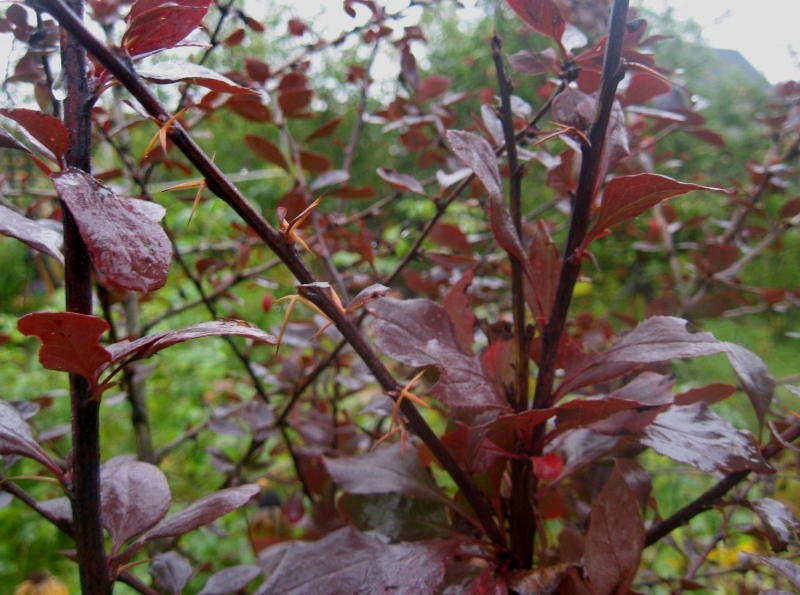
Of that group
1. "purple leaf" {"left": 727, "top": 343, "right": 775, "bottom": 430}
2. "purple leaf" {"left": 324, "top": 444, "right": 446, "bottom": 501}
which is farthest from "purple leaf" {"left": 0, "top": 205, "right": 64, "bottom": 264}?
"purple leaf" {"left": 727, "top": 343, "right": 775, "bottom": 430}

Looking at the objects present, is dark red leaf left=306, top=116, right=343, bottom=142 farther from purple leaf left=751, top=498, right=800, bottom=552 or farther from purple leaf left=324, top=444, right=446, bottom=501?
purple leaf left=751, top=498, right=800, bottom=552

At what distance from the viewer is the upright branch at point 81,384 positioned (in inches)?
12.0

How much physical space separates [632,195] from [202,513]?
1.13ft

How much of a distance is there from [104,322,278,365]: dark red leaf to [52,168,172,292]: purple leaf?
0.03 m

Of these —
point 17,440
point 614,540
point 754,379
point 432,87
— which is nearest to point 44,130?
point 17,440

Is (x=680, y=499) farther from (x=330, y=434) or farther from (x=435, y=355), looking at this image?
(x=435, y=355)

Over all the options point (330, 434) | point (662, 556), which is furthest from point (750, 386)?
point (662, 556)

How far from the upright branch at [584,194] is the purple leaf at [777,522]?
0.17 metres

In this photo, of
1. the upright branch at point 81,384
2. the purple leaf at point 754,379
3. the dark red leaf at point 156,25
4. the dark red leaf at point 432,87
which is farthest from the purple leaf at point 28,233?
the dark red leaf at point 432,87

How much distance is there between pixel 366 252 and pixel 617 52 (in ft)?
1.26

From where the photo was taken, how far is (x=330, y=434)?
814mm

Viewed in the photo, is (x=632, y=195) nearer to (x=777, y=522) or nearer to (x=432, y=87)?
(x=777, y=522)

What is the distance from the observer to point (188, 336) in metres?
0.26

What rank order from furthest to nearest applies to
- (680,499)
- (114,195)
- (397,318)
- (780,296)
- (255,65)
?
(680,499)
(780,296)
(255,65)
(397,318)
(114,195)
